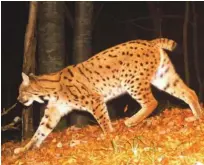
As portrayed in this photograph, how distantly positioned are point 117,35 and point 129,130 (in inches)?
458

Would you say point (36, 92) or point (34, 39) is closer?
point (36, 92)

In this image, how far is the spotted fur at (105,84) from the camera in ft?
21.1

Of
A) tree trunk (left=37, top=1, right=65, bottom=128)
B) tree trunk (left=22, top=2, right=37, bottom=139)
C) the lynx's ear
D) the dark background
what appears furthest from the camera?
the dark background

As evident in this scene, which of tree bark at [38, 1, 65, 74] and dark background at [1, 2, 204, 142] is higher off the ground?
tree bark at [38, 1, 65, 74]

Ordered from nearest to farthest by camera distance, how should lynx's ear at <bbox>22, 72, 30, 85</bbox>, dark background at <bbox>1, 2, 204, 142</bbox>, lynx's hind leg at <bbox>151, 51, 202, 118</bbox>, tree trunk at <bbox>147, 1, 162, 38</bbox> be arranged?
lynx's ear at <bbox>22, 72, 30, 85</bbox>, lynx's hind leg at <bbox>151, 51, 202, 118</bbox>, tree trunk at <bbox>147, 1, 162, 38</bbox>, dark background at <bbox>1, 2, 204, 142</bbox>

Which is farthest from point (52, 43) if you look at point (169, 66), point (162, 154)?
point (162, 154)

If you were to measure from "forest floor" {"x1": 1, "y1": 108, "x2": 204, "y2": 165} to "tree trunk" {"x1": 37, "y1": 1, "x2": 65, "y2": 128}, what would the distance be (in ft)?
5.68

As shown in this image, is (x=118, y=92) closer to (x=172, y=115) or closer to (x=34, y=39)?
(x=172, y=115)

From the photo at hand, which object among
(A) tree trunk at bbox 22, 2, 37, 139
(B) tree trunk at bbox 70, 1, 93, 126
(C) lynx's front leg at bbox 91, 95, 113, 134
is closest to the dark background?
(B) tree trunk at bbox 70, 1, 93, 126

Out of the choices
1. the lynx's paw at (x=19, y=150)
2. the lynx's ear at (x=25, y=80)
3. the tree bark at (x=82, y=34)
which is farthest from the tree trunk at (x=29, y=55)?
the tree bark at (x=82, y=34)

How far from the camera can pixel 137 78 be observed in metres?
6.51

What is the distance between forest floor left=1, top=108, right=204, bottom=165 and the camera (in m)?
4.25

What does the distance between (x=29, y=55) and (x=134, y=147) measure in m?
2.96

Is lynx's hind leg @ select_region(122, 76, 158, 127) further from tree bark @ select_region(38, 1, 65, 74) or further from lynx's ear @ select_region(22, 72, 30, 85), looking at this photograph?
tree bark @ select_region(38, 1, 65, 74)
